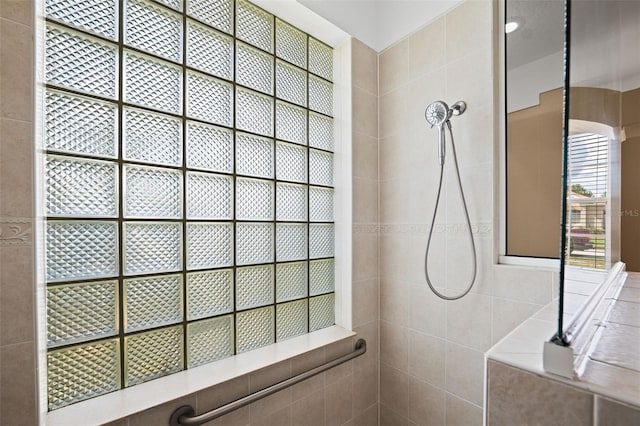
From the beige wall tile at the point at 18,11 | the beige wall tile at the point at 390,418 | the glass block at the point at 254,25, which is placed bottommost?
the beige wall tile at the point at 390,418

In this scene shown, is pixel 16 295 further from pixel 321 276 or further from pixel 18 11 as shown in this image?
pixel 321 276

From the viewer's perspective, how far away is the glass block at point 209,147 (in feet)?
4.01

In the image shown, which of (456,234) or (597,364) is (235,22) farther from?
(597,364)

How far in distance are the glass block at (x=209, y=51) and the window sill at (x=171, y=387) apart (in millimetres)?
1269

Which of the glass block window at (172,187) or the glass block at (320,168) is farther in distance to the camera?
the glass block at (320,168)

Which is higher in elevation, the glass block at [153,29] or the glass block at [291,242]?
the glass block at [153,29]

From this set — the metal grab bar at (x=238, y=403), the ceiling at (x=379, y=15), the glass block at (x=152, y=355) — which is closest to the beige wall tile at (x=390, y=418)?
the metal grab bar at (x=238, y=403)

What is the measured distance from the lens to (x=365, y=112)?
1.71 m

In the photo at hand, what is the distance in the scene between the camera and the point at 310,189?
1640 mm

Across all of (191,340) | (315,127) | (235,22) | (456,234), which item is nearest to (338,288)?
(456,234)

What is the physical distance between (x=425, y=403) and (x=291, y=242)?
1110 millimetres

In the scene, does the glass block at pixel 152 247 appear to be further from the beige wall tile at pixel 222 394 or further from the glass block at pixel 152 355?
the beige wall tile at pixel 222 394

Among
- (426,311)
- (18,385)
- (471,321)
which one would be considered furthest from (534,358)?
(18,385)

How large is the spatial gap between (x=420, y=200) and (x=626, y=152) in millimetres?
858
